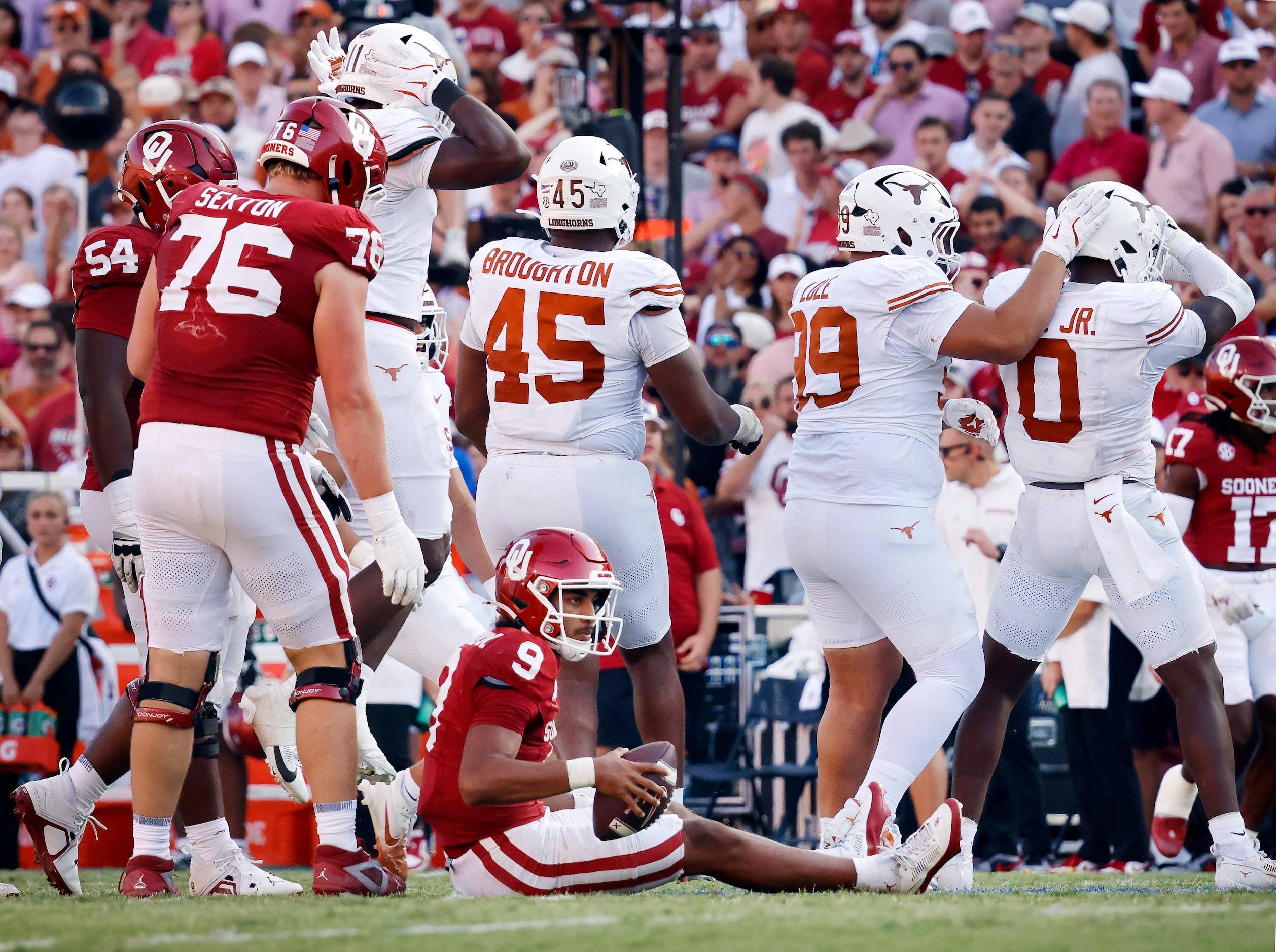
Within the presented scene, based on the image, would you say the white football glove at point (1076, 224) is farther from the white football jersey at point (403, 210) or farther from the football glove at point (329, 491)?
the football glove at point (329, 491)

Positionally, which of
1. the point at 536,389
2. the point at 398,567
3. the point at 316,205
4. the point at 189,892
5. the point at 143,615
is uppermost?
the point at 316,205

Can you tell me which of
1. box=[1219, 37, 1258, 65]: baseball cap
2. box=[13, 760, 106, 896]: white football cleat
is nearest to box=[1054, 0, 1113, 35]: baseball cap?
box=[1219, 37, 1258, 65]: baseball cap

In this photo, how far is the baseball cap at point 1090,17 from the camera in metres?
12.4

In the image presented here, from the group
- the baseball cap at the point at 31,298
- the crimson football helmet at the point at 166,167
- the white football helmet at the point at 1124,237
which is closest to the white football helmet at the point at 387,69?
the crimson football helmet at the point at 166,167

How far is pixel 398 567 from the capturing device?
196 inches

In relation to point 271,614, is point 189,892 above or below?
below

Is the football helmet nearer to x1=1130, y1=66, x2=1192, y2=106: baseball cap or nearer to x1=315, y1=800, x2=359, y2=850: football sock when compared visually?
x1=315, y1=800, x2=359, y2=850: football sock

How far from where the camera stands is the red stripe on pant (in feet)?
16.3

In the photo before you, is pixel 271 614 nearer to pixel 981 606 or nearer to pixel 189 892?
pixel 189 892

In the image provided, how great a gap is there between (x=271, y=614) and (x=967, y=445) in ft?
16.5

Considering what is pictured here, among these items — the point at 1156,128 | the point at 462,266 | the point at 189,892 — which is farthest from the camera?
the point at 1156,128

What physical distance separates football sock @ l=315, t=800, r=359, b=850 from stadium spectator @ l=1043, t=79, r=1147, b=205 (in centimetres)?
802

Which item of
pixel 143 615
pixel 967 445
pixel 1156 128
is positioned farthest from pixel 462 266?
pixel 143 615

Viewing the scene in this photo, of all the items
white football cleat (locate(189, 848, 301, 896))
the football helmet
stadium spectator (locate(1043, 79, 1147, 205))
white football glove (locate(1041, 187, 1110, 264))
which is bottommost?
white football cleat (locate(189, 848, 301, 896))
